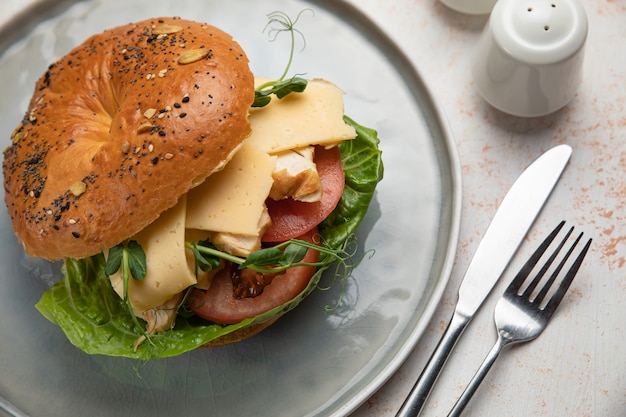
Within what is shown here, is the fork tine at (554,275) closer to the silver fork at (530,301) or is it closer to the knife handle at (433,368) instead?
the silver fork at (530,301)

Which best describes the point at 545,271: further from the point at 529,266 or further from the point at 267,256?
the point at 267,256

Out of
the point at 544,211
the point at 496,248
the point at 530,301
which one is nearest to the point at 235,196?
the point at 496,248

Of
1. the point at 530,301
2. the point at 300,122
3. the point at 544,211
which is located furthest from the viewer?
the point at 544,211

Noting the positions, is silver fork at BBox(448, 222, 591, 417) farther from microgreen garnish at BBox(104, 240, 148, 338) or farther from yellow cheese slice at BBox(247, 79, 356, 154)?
microgreen garnish at BBox(104, 240, 148, 338)

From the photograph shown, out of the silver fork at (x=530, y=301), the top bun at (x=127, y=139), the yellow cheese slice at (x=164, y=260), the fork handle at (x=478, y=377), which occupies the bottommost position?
the fork handle at (x=478, y=377)

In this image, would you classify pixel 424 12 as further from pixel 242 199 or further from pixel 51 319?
pixel 51 319

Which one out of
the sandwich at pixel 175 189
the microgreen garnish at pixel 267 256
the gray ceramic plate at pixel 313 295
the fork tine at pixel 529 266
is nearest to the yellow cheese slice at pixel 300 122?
the sandwich at pixel 175 189
